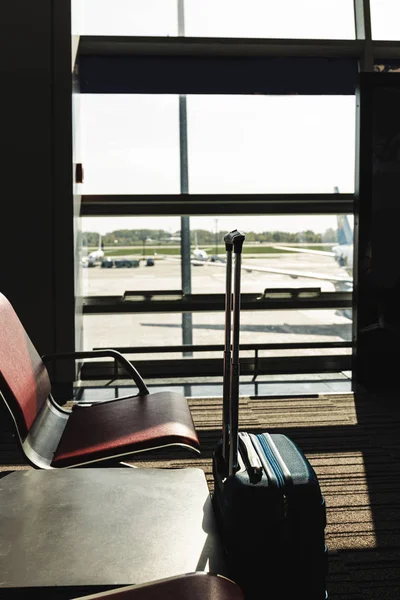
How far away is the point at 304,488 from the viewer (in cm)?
166

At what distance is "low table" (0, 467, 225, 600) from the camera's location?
4.52ft

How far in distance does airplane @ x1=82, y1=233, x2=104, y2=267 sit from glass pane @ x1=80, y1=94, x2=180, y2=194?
0.48 meters

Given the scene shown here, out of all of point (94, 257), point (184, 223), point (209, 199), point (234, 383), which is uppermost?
Result: point (209, 199)

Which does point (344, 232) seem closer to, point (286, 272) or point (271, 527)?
point (286, 272)

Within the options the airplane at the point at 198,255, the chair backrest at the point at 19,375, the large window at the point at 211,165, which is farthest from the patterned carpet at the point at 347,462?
the airplane at the point at 198,255

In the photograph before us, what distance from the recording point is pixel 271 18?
207 inches

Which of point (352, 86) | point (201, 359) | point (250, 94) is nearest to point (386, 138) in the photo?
point (352, 86)

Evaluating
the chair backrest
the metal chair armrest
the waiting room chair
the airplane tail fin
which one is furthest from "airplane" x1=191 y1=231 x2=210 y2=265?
the chair backrest

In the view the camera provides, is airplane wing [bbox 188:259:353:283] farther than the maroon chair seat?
Yes

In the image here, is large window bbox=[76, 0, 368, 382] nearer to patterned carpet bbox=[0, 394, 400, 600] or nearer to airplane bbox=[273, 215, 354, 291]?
airplane bbox=[273, 215, 354, 291]

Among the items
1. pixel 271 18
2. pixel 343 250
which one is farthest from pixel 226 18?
pixel 343 250

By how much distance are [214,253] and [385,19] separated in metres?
2.47

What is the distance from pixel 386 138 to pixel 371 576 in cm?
360

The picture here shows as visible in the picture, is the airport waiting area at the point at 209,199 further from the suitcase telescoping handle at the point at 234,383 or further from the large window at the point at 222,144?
the suitcase telescoping handle at the point at 234,383
